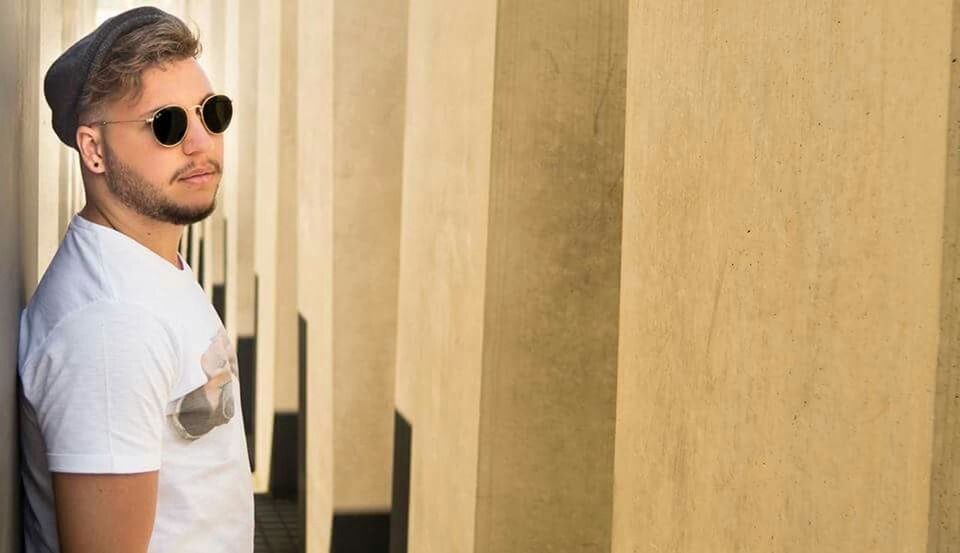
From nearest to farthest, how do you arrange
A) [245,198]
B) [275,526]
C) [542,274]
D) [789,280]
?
[789,280]
[542,274]
[275,526]
[245,198]

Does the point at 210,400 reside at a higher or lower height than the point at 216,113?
lower

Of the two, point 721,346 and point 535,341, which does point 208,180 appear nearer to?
point 721,346

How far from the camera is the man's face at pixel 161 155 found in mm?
2225

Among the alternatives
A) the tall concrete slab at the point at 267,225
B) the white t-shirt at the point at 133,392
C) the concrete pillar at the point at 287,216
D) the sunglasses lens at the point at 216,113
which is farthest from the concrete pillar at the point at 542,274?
the tall concrete slab at the point at 267,225

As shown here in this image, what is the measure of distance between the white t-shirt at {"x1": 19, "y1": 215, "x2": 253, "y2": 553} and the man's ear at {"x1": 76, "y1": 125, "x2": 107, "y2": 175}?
0.09 metres

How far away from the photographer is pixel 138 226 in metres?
2.25

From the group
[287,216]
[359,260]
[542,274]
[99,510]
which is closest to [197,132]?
[99,510]

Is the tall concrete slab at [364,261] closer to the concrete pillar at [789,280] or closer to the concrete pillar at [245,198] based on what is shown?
the concrete pillar at [789,280]

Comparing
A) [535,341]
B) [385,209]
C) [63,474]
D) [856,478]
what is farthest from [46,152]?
[385,209]

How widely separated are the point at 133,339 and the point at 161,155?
0.36 meters

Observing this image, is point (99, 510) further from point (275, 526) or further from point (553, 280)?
point (275, 526)

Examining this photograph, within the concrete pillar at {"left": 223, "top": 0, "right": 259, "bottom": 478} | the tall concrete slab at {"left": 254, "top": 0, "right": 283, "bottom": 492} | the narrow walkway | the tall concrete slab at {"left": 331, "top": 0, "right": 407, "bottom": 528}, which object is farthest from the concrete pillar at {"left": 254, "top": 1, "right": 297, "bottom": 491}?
the tall concrete slab at {"left": 331, "top": 0, "right": 407, "bottom": 528}

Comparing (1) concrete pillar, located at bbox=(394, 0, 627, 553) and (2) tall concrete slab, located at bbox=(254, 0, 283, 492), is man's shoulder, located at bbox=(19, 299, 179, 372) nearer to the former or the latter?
(1) concrete pillar, located at bbox=(394, 0, 627, 553)

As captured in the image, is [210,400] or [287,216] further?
[287,216]
